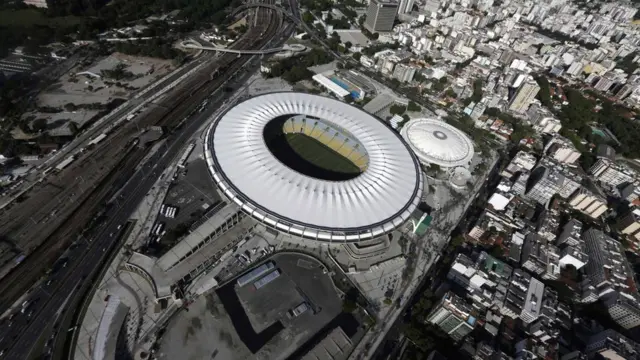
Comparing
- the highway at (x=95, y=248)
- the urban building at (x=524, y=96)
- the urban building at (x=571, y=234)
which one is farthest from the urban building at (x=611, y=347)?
the highway at (x=95, y=248)

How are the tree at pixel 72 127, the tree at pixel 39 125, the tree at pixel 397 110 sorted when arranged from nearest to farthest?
the tree at pixel 39 125 < the tree at pixel 72 127 < the tree at pixel 397 110

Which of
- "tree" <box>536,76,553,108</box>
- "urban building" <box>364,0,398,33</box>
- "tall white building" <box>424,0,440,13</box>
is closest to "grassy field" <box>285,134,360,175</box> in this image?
"urban building" <box>364,0,398,33</box>

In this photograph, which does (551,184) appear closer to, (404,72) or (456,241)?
(456,241)

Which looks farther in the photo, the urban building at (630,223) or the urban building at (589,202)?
the urban building at (589,202)

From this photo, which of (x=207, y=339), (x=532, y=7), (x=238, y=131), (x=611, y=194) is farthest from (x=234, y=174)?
(x=532, y=7)

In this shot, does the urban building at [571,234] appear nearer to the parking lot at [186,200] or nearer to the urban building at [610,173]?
the urban building at [610,173]

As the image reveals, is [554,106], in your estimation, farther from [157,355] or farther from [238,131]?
[157,355]

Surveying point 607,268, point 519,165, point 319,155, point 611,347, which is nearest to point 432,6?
point 519,165
